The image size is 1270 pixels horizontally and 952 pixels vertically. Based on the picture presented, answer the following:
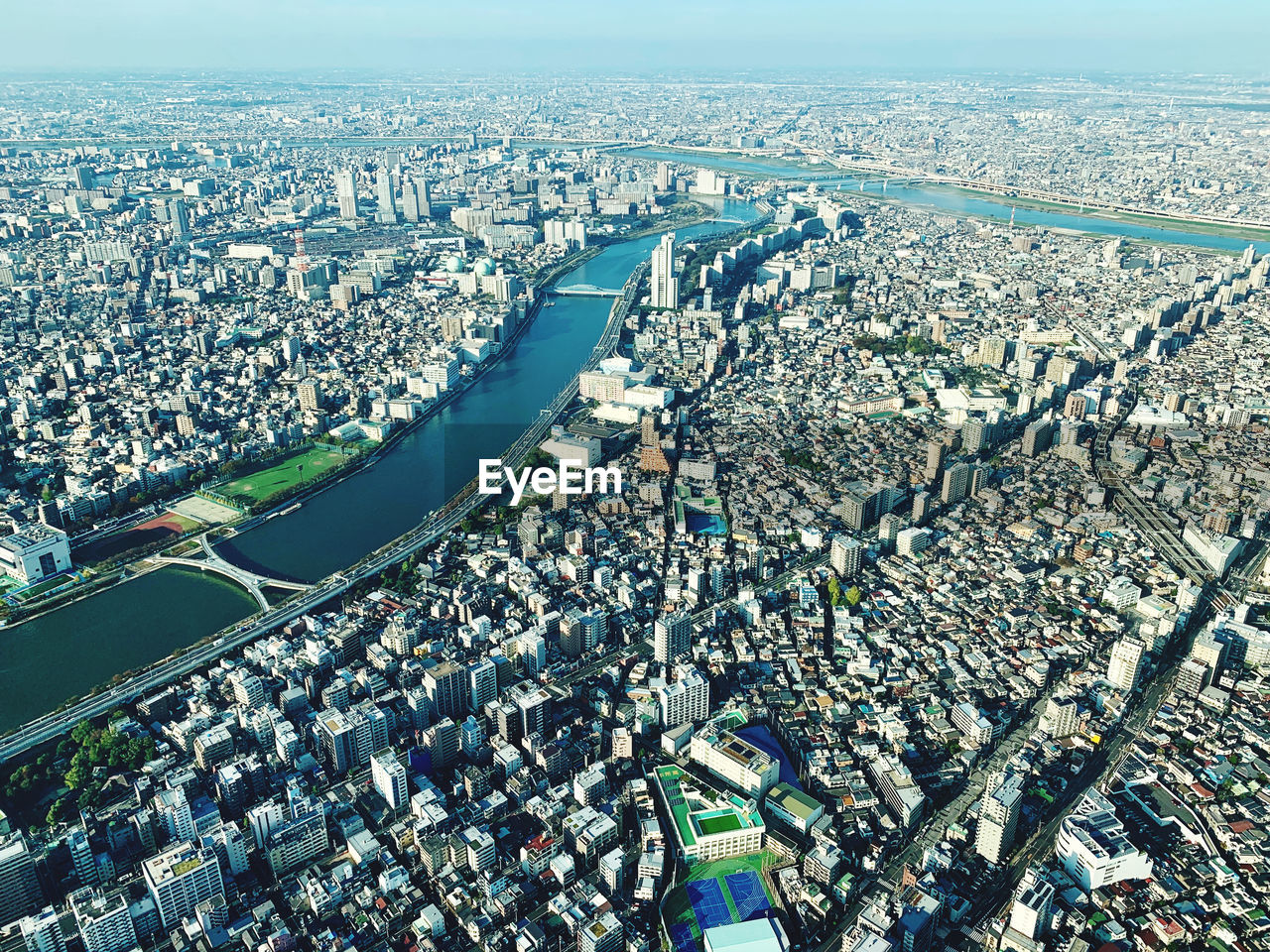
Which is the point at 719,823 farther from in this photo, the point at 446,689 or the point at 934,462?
the point at 934,462

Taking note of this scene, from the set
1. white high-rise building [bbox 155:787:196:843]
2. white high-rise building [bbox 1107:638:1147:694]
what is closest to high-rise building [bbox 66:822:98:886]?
white high-rise building [bbox 155:787:196:843]

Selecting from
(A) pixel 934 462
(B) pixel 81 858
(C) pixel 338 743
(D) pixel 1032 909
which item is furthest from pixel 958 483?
(B) pixel 81 858

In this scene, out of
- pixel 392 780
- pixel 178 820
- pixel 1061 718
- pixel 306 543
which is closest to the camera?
pixel 178 820

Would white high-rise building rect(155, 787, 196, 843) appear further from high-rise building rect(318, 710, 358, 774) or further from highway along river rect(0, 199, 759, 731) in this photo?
highway along river rect(0, 199, 759, 731)

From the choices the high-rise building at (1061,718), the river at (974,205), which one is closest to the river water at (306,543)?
the high-rise building at (1061,718)

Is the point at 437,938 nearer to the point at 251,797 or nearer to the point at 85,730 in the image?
the point at 251,797

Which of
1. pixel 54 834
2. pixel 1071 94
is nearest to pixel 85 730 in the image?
pixel 54 834

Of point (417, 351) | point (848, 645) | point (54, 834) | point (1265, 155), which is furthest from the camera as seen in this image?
point (1265, 155)

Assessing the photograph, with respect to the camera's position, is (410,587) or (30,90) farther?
(30,90)
